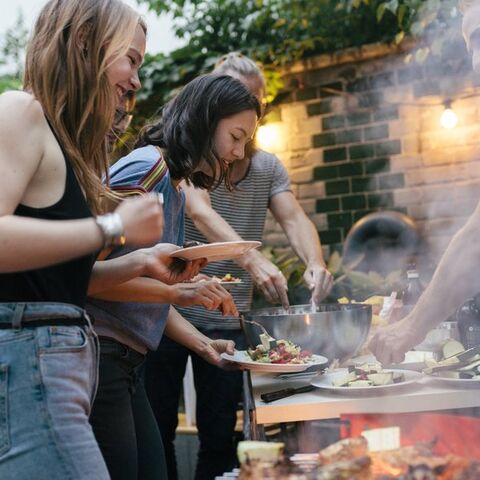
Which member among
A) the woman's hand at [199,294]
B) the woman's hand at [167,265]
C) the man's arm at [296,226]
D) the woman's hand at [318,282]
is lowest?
the woman's hand at [199,294]

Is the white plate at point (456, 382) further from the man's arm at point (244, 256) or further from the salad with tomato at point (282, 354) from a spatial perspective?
the man's arm at point (244, 256)

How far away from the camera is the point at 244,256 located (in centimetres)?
266

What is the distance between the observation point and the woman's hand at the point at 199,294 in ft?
6.42

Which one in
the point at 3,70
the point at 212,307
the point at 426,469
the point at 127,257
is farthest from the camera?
the point at 3,70

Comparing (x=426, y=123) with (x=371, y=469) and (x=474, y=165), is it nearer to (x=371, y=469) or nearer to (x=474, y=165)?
(x=474, y=165)

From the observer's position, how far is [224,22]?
6.23m

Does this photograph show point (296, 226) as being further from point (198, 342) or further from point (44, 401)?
point (44, 401)

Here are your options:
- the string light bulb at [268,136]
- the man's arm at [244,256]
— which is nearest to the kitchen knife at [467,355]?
the man's arm at [244,256]

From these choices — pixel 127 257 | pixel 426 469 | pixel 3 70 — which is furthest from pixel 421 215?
pixel 3 70

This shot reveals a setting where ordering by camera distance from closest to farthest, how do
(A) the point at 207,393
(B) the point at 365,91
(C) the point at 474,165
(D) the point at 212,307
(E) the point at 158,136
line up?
(D) the point at 212,307 → (E) the point at 158,136 → (A) the point at 207,393 → (C) the point at 474,165 → (B) the point at 365,91

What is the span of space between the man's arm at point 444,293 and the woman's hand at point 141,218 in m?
0.93

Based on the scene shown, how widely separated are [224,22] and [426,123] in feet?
7.34

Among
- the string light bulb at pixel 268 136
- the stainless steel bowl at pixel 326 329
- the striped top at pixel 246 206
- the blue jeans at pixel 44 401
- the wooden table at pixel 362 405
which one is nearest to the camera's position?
the blue jeans at pixel 44 401

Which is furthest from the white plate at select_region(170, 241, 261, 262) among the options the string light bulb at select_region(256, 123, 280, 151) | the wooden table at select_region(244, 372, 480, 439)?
the string light bulb at select_region(256, 123, 280, 151)
